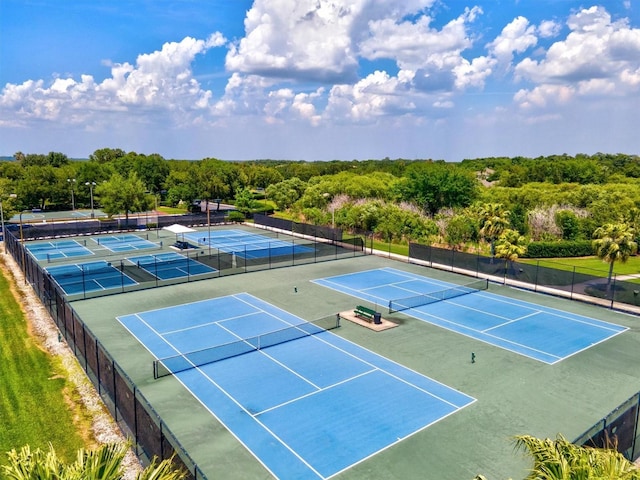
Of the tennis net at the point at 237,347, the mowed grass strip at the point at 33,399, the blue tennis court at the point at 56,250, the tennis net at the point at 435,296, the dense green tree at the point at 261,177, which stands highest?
the dense green tree at the point at 261,177

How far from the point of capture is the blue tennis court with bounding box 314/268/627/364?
71.3ft

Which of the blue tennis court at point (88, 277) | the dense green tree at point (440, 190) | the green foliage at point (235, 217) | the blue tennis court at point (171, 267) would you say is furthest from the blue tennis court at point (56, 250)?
the dense green tree at point (440, 190)

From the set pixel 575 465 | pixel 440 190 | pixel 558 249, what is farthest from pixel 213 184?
pixel 575 465

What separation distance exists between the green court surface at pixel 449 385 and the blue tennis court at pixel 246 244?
43.4 ft

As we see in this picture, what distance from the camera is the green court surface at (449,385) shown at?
13023mm

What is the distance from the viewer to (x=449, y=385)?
17.6m

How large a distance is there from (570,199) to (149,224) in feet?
158

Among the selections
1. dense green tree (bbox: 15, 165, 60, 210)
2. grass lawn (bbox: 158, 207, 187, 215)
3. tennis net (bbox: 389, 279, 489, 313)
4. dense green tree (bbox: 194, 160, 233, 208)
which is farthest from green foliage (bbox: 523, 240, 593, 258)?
dense green tree (bbox: 15, 165, 60, 210)

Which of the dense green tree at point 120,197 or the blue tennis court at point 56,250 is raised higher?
the dense green tree at point 120,197

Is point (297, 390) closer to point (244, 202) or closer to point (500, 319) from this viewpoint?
point (500, 319)

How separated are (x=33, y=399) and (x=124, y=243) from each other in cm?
3256

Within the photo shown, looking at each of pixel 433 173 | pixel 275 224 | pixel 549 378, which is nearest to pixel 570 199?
pixel 433 173

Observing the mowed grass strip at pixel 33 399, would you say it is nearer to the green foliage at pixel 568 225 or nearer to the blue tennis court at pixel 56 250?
the blue tennis court at pixel 56 250

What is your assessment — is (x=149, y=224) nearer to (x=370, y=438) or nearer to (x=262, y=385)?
(x=262, y=385)
